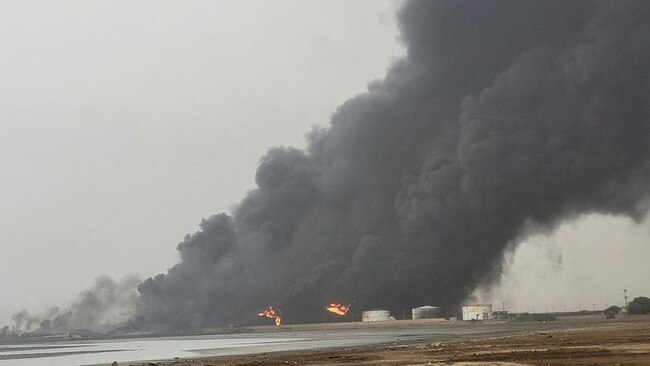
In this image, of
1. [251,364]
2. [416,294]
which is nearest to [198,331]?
[416,294]

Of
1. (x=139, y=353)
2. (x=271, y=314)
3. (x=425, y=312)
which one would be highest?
(x=271, y=314)

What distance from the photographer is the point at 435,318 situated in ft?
552

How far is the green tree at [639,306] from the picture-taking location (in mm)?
149000

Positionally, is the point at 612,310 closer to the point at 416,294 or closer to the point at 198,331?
the point at 416,294

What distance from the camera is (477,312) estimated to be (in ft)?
537

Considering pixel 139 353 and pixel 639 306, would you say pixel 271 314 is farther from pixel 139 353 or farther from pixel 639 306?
pixel 139 353

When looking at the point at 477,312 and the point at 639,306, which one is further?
the point at 477,312

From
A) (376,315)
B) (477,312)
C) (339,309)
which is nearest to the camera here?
(477,312)

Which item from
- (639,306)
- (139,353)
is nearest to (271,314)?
(639,306)

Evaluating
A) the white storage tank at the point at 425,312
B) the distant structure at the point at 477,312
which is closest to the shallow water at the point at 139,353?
the white storage tank at the point at 425,312

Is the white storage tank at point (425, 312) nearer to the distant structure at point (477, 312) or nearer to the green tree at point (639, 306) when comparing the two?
the distant structure at point (477, 312)

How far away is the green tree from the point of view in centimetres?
14900

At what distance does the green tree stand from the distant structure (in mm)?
30344

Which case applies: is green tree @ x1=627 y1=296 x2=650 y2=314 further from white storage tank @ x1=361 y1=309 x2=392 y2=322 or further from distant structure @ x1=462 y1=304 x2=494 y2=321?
white storage tank @ x1=361 y1=309 x2=392 y2=322
